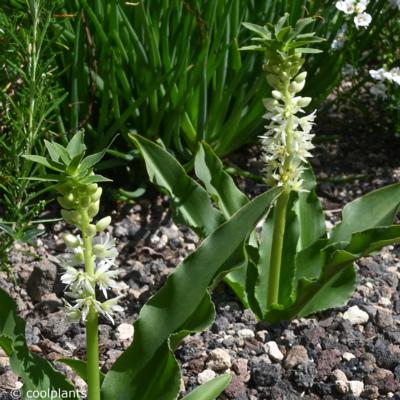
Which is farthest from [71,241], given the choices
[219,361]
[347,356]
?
[347,356]

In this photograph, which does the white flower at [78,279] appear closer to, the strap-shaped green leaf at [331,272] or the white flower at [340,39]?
the strap-shaped green leaf at [331,272]

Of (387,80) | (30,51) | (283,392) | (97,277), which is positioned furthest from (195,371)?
(387,80)

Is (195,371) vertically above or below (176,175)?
below

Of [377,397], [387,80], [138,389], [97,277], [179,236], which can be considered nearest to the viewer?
[97,277]

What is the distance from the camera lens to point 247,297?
2420 millimetres

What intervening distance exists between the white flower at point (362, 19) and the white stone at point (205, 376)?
158 centimetres

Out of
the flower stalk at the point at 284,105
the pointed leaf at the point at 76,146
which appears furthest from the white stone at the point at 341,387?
the pointed leaf at the point at 76,146

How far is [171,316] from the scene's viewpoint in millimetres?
1811

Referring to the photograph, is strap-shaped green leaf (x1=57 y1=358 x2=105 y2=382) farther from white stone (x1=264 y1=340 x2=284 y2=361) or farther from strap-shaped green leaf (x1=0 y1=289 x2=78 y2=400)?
white stone (x1=264 y1=340 x2=284 y2=361)

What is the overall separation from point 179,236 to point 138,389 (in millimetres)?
1170

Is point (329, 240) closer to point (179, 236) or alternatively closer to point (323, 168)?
point (179, 236)

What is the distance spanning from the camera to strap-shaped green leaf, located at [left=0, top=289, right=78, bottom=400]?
5.68 ft

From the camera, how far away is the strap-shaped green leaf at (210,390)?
186 cm

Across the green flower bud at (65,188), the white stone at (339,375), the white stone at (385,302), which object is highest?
the green flower bud at (65,188)
